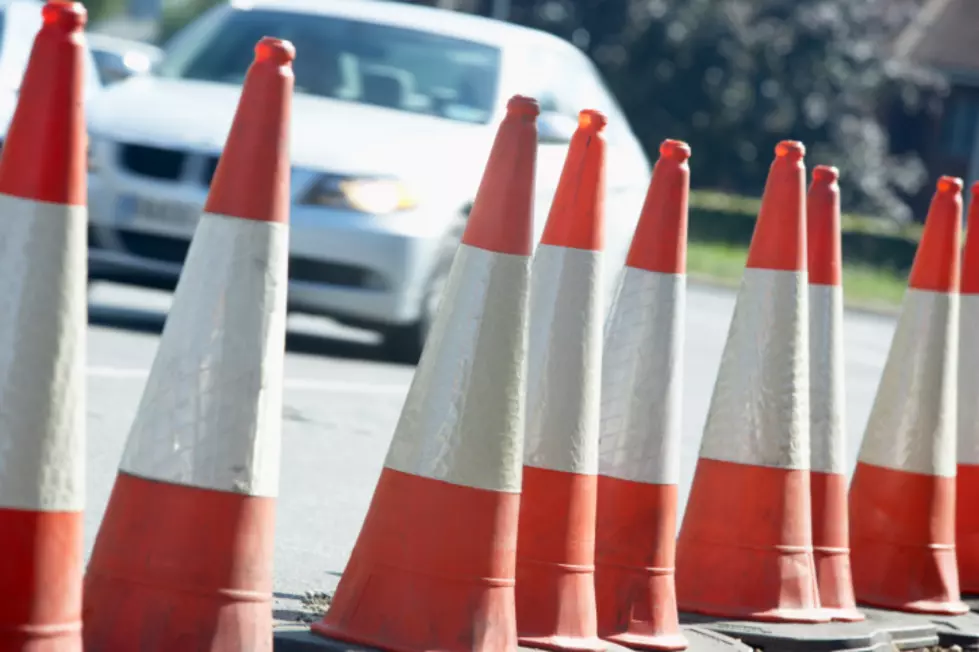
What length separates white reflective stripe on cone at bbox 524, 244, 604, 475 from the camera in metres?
4.05

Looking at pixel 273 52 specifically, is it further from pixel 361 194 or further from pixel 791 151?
pixel 361 194

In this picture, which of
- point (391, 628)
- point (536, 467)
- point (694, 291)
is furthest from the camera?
point (694, 291)

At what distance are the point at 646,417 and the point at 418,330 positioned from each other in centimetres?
578

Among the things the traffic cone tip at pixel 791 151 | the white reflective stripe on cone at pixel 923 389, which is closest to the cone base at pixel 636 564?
the traffic cone tip at pixel 791 151

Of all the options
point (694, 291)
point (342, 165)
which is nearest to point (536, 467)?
point (342, 165)

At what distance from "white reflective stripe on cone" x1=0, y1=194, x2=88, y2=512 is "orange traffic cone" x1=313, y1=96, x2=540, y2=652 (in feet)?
2.86

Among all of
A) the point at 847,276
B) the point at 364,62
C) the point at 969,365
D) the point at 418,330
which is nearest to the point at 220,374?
the point at 969,365

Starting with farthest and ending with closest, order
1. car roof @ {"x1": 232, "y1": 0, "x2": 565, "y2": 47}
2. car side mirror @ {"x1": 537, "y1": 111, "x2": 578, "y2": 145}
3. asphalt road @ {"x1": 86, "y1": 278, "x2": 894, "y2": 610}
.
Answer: car roof @ {"x1": 232, "y1": 0, "x2": 565, "y2": 47} < car side mirror @ {"x1": 537, "y1": 111, "x2": 578, "y2": 145} < asphalt road @ {"x1": 86, "y1": 278, "x2": 894, "y2": 610}

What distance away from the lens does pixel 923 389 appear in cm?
551

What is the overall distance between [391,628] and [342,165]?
5904 millimetres

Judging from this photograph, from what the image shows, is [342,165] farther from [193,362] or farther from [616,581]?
[193,362]

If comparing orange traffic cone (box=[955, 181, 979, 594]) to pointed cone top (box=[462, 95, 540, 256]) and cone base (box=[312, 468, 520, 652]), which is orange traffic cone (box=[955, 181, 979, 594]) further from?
cone base (box=[312, 468, 520, 652])

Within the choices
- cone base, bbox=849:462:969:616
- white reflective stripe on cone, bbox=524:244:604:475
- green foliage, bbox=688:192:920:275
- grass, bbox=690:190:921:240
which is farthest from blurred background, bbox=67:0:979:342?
grass, bbox=690:190:921:240

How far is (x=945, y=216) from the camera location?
217 inches
